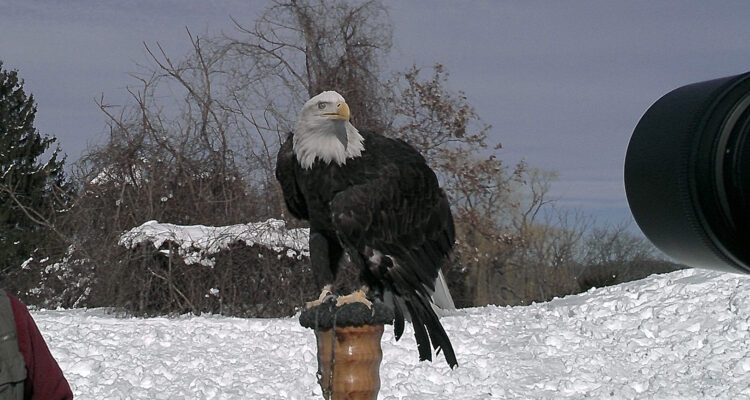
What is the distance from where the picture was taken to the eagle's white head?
3146 mm

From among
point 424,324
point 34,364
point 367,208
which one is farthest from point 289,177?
point 34,364

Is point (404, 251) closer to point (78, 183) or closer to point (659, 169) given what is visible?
point (659, 169)

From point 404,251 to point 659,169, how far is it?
6.94 ft

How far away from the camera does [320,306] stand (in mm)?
2961

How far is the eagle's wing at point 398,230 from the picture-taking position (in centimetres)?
319

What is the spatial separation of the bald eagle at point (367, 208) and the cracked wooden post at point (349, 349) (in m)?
0.18

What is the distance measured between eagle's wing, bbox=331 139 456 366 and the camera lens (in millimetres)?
1953

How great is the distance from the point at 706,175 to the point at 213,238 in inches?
316

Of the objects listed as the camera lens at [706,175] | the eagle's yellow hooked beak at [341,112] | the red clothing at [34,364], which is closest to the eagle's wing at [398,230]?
the eagle's yellow hooked beak at [341,112]

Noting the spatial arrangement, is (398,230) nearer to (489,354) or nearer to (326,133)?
(326,133)

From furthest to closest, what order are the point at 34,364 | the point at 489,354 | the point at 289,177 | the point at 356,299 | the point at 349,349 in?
the point at 489,354 → the point at 289,177 → the point at 356,299 → the point at 349,349 → the point at 34,364

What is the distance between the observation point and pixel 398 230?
131 inches

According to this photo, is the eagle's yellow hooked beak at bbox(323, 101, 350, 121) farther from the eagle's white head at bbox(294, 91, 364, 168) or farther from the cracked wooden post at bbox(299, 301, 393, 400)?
the cracked wooden post at bbox(299, 301, 393, 400)

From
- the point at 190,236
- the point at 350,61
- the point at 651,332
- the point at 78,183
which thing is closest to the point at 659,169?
Result: the point at 651,332
